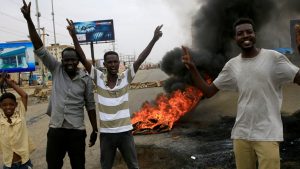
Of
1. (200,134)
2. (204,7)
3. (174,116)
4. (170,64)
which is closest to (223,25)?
(204,7)

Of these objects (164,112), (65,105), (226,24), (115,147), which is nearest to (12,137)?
(65,105)

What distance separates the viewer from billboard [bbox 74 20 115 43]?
40.7 metres

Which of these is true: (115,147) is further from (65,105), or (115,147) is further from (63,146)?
(65,105)

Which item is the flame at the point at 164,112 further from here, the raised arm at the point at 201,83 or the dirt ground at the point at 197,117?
the raised arm at the point at 201,83

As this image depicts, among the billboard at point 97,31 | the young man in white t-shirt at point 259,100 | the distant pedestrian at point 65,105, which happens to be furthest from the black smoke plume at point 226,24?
the billboard at point 97,31

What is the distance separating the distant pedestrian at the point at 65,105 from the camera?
11.9 feet

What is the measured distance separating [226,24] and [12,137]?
12223 millimetres

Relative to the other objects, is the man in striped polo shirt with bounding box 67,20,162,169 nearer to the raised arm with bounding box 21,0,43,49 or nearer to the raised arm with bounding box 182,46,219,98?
the raised arm with bounding box 21,0,43,49

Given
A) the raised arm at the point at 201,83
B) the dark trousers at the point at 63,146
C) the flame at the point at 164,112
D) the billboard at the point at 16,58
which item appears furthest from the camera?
the billboard at the point at 16,58

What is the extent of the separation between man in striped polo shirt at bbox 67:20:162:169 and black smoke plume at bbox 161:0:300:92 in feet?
31.2

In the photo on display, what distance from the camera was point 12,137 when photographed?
12.8ft

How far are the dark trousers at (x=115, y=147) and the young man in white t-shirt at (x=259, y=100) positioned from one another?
1.24 m

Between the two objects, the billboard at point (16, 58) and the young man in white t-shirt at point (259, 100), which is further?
the billboard at point (16, 58)

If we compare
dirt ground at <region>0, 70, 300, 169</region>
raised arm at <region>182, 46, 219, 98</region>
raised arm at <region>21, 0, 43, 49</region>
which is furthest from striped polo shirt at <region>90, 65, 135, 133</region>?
dirt ground at <region>0, 70, 300, 169</region>
